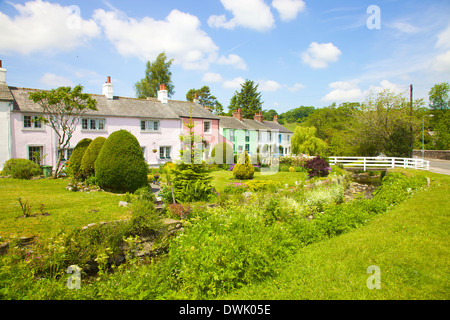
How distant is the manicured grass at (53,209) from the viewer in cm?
704

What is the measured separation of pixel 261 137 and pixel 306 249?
125 ft

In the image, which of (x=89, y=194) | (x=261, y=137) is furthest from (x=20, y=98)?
(x=261, y=137)

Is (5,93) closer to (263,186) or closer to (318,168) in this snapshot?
Result: (263,186)

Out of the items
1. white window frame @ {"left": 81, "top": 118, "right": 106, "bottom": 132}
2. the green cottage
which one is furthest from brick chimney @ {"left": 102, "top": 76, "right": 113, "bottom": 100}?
the green cottage

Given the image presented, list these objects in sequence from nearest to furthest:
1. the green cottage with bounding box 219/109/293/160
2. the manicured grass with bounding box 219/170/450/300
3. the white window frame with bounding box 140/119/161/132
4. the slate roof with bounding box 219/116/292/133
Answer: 1. the manicured grass with bounding box 219/170/450/300
2. the white window frame with bounding box 140/119/161/132
3. the green cottage with bounding box 219/109/293/160
4. the slate roof with bounding box 219/116/292/133

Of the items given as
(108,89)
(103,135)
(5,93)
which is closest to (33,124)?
(5,93)

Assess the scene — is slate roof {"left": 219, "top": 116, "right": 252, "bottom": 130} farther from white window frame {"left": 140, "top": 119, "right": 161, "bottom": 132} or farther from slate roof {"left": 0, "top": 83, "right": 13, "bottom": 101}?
slate roof {"left": 0, "top": 83, "right": 13, "bottom": 101}

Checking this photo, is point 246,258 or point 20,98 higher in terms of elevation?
point 20,98

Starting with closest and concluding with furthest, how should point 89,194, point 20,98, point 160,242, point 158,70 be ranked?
1. point 160,242
2. point 89,194
3. point 20,98
4. point 158,70

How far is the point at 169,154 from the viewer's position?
30125 millimetres

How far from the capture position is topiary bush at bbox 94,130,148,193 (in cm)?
1178

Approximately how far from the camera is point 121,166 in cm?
1177

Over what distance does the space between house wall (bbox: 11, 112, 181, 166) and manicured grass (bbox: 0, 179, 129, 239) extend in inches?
406
